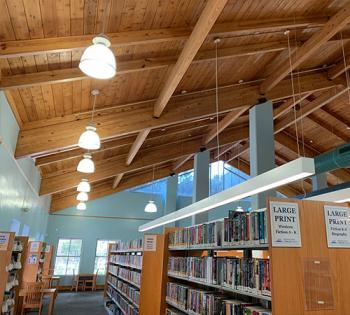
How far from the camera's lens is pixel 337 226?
2707 mm

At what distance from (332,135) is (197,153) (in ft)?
13.3

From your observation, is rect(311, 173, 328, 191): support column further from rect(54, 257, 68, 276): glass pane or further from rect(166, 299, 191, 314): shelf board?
rect(54, 257, 68, 276): glass pane

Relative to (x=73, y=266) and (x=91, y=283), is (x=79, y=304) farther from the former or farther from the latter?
(x=73, y=266)

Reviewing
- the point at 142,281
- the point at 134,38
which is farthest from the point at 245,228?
the point at 142,281

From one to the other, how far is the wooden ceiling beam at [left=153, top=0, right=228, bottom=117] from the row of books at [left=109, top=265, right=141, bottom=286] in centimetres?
380

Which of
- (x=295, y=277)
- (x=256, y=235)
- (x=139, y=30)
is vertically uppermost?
(x=139, y=30)

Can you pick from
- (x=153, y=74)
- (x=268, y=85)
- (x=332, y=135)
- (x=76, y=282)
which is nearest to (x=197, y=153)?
(x=268, y=85)

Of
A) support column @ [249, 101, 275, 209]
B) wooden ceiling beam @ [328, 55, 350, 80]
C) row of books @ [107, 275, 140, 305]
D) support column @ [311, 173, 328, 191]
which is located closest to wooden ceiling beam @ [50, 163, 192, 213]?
row of books @ [107, 275, 140, 305]

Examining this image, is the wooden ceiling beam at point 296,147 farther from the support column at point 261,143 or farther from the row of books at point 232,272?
the row of books at point 232,272

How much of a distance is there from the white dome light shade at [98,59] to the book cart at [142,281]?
12.0ft

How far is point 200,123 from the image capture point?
786 cm

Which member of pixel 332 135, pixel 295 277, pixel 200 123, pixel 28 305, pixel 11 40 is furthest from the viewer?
pixel 332 135

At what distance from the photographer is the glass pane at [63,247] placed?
12.8 m

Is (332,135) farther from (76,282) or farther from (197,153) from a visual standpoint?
(76,282)
